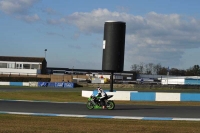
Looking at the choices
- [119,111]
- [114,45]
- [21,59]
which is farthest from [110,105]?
[21,59]

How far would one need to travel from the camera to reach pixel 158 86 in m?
63.9

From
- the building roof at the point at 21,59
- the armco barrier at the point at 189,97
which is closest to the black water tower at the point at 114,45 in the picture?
the armco barrier at the point at 189,97

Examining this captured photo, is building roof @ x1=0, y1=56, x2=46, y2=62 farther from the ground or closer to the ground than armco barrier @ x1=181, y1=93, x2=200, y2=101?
farther from the ground

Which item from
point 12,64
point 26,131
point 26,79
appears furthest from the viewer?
point 12,64

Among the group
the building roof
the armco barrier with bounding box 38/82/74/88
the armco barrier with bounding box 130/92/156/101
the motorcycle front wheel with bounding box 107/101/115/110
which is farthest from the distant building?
the motorcycle front wheel with bounding box 107/101/115/110

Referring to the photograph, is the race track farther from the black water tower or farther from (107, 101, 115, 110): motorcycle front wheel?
the black water tower

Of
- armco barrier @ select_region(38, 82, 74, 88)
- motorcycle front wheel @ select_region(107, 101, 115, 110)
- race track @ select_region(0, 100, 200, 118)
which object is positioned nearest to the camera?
race track @ select_region(0, 100, 200, 118)

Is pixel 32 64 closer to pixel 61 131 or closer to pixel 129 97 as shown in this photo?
pixel 129 97

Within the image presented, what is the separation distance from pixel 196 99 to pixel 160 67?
136 meters

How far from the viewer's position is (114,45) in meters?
29.9

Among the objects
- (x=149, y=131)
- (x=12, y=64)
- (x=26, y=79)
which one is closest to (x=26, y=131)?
(x=149, y=131)

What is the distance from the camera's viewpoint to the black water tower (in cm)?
2975

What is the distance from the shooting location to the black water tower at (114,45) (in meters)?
29.8

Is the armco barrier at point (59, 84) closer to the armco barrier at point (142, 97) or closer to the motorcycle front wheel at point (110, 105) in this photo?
the armco barrier at point (142, 97)
